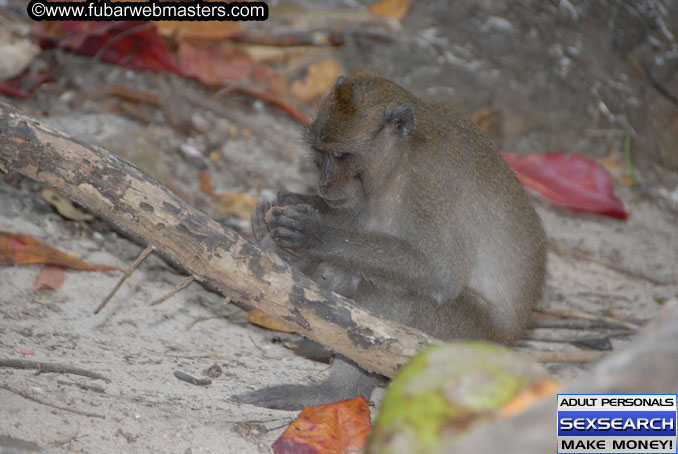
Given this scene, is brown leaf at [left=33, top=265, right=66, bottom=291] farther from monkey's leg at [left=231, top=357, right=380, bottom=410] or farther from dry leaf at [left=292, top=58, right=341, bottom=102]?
dry leaf at [left=292, top=58, right=341, bottom=102]

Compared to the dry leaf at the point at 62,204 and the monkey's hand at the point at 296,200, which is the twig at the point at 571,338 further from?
the dry leaf at the point at 62,204

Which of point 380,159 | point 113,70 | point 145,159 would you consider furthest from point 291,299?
point 113,70

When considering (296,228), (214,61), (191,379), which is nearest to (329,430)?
(191,379)

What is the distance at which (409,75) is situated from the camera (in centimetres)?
691

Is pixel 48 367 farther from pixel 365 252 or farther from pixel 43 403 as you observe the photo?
pixel 365 252

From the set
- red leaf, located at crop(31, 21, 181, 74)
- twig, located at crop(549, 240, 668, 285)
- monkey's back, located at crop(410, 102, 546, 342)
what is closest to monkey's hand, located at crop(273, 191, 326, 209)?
monkey's back, located at crop(410, 102, 546, 342)

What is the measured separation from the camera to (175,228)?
2.79m

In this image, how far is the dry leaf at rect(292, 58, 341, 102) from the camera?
6.64 meters

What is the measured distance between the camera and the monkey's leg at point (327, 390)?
354 cm

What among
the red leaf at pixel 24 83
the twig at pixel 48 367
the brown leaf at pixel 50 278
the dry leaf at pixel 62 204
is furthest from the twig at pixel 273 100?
the twig at pixel 48 367

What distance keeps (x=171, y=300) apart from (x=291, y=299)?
167 centimetres

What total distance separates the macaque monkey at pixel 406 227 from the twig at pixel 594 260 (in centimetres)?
188

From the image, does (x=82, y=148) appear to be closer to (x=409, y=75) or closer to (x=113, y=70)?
(x=113, y=70)

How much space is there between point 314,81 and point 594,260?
117 inches
